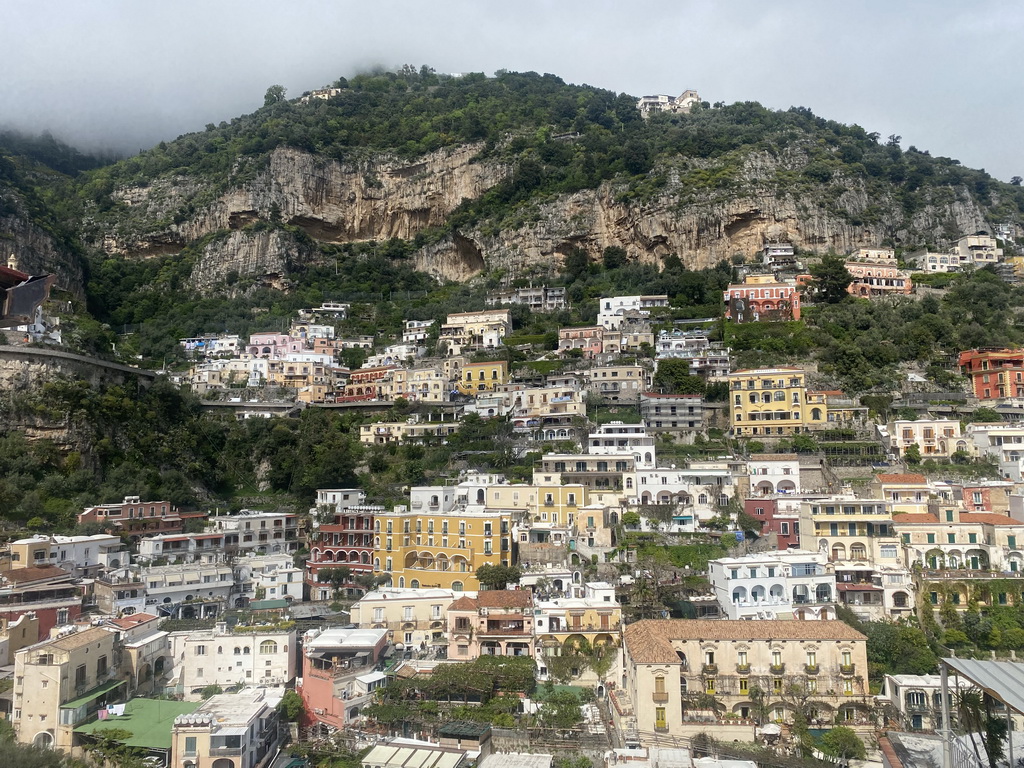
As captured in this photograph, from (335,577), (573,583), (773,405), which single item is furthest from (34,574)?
(773,405)

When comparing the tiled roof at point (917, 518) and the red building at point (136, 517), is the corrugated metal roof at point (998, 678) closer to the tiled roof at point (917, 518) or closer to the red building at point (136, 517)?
the tiled roof at point (917, 518)

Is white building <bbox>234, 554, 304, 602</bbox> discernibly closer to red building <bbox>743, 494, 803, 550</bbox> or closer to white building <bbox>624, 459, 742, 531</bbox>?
white building <bbox>624, 459, 742, 531</bbox>

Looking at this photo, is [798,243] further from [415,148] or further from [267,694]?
[267,694]

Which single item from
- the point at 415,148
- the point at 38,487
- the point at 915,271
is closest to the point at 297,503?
the point at 38,487

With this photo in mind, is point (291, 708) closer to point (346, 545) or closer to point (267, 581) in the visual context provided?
point (267, 581)

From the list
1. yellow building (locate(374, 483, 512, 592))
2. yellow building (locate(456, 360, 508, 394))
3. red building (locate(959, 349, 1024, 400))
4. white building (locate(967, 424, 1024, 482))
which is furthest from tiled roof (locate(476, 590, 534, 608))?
red building (locate(959, 349, 1024, 400))

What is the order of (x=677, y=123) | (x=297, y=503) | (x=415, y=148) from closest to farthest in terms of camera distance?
1. (x=297, y=503)
2. (x=415, y=148)
3. (x=677, y=123)
